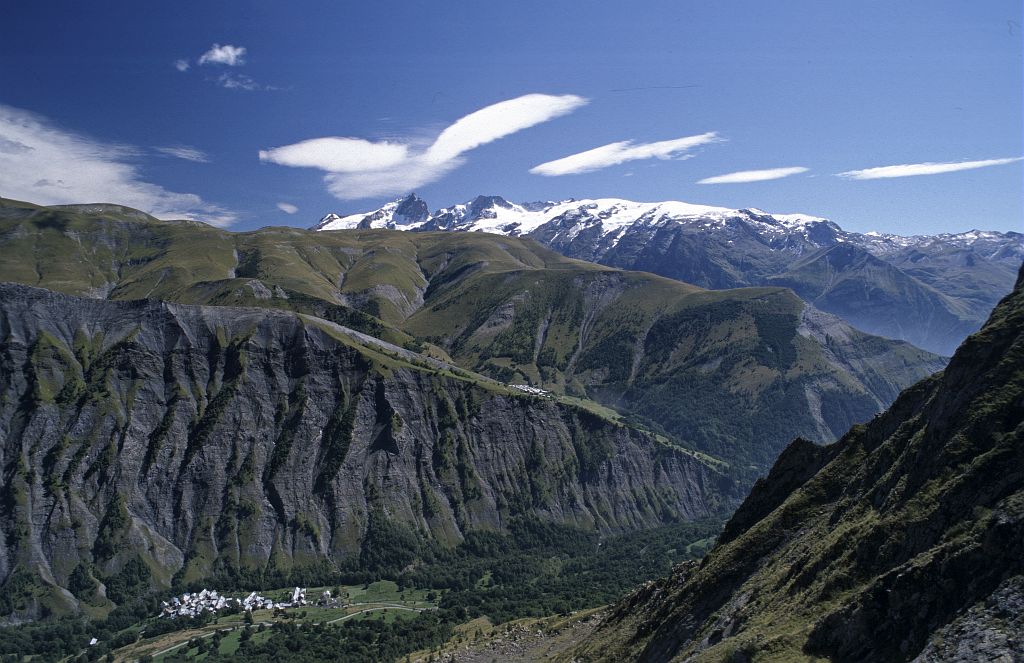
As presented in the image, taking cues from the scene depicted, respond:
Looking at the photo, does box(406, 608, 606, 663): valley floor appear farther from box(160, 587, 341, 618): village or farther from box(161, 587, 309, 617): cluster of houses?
box(161, 587, 309, 617): cluster of houses

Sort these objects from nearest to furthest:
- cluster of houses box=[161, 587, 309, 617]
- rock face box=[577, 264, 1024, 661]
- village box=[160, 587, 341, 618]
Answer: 1. rock face box=[577, 264, 1024, 661]
2. cluster of houses box=[161, 587, 309, 617]
3. village box=[160, 587, 341, 618]

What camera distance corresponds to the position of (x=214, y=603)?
170 metres

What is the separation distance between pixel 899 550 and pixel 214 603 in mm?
168070

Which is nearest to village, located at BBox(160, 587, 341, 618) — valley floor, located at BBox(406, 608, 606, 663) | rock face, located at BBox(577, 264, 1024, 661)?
valley floor, located at BBox(406, 608, 606, 663)

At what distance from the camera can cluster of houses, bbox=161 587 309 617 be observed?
6565 inches

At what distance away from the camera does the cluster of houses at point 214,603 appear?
16675 centimetres

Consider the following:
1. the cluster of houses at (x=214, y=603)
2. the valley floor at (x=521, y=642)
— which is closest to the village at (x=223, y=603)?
the cluster of houses at (x=214, y=603)

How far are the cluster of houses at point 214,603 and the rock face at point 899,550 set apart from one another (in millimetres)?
121094

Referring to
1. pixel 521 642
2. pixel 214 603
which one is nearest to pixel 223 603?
pixel 214 603

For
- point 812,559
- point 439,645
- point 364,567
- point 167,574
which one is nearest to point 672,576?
point 812,559

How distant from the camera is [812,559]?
5384 centimetres

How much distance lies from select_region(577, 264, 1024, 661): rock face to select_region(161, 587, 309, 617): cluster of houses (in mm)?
121094

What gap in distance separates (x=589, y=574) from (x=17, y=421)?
169431 mm

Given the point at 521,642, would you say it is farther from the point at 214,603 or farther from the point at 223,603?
the point at 214,603
